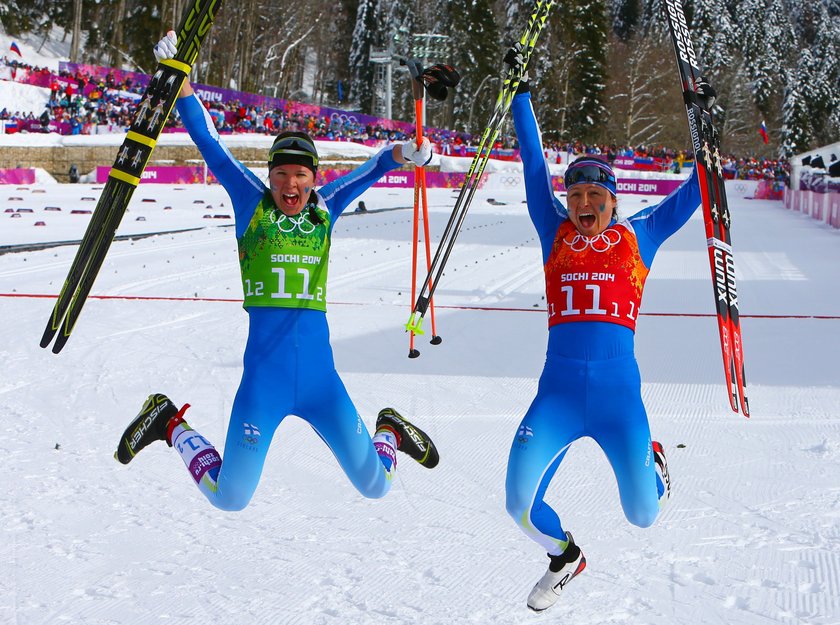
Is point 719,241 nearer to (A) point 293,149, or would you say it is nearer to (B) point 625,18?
(A) point 293,149

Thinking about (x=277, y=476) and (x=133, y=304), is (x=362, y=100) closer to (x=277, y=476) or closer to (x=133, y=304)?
(x=133, y=304)

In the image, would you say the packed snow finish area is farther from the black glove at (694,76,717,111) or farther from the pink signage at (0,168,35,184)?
the pink signage at (0,168,35,184)

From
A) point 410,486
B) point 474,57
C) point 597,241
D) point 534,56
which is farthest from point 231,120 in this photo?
point 597,241

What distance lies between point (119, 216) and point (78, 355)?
6.42 meters

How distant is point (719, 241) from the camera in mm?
5203

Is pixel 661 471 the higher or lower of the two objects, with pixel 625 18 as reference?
lower

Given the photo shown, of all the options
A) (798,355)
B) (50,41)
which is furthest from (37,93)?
(798,355)

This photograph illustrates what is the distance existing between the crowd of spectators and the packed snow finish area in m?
19.8

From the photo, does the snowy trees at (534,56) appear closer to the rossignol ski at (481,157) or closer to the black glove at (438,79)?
the rossignol ski at (481,157)

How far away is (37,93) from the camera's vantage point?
39344mm

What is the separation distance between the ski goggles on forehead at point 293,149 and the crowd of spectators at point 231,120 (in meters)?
25.7

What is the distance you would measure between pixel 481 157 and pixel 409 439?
180cm

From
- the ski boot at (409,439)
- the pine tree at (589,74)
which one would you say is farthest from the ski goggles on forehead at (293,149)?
the pine tree at (589,74)

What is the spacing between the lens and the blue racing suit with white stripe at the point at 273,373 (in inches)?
197
